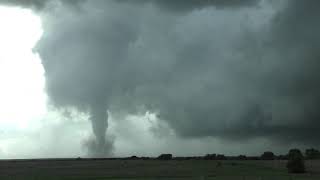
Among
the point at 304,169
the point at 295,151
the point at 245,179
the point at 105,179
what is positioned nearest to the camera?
the point at 245,179

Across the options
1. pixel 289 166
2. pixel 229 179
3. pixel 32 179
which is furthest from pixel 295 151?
pixel 32 179

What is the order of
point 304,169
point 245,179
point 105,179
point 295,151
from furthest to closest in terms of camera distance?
point 295,151, point 304,169, point 105,179, point 245,179

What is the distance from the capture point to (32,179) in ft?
356

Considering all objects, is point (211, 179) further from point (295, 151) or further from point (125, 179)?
point (295, 151)

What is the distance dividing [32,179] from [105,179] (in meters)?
12.0

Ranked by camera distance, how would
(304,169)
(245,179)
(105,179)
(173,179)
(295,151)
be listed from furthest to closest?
(295,151)
(304,169)
(105,179)
(173,179)
(245,179)

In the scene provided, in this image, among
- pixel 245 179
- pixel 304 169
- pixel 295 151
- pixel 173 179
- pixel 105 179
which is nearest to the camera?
pixel 245 179

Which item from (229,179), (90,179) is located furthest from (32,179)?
(229,179)

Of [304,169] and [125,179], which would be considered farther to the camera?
[304,169]

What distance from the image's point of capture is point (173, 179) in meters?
102

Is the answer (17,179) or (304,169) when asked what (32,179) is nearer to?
(17,179)

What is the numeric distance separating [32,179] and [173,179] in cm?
2394

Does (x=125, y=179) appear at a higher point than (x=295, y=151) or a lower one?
lower

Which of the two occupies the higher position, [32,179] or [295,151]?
[295,151]
